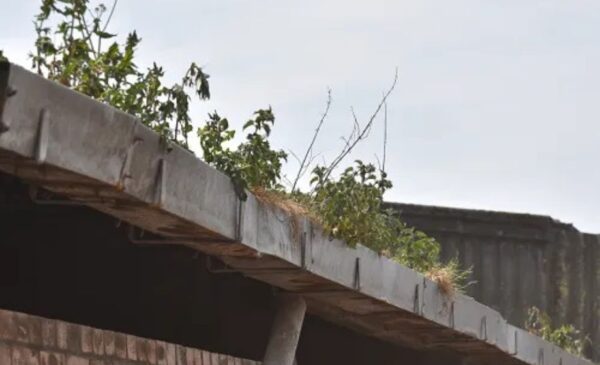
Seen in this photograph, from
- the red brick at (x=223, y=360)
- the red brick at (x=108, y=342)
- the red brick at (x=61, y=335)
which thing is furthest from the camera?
the red brick at (x=223, y=360)

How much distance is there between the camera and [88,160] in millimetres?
5953

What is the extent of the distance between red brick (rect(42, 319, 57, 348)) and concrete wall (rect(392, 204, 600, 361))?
1031cm

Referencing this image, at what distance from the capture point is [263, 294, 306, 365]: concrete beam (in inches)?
361

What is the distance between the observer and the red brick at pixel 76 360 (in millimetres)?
6930

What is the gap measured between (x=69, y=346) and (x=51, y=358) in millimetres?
168

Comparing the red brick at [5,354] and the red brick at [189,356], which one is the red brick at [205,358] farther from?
the red brick at [5,354]

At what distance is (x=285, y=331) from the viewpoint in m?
9.23

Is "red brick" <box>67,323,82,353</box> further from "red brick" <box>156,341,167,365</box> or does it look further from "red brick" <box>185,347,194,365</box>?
"red brick" <box>185,347,194,365</box>

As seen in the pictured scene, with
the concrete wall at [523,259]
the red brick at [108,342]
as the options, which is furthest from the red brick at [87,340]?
the concrete wall at [523,259]

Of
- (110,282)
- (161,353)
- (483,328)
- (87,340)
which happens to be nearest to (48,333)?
(87,340)

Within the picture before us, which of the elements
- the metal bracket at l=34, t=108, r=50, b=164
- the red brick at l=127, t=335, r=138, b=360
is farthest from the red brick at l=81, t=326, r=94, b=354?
the metal bracket at l=34, t=108, r=50, b=164

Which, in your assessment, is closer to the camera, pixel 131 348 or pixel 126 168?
pixel 126 168

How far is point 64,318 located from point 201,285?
86cm

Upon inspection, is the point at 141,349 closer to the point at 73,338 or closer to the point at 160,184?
the point at 73,338
